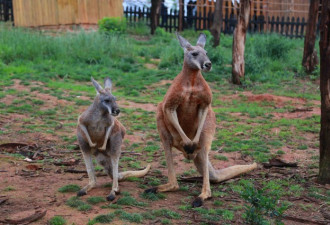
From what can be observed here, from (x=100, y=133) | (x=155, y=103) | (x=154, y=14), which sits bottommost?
(x=155, y=103)

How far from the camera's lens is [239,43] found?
34.8 ft

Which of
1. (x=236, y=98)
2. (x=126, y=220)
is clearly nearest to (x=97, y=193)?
(x=126, y=220)

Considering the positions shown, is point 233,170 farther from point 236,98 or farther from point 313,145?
point 236,98

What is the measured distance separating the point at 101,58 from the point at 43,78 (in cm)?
219

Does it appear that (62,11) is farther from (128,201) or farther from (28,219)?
(28,219)

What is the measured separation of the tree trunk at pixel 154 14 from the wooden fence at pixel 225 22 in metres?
1.17

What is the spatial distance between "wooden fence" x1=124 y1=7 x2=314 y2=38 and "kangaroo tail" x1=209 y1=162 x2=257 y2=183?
12.4 metres

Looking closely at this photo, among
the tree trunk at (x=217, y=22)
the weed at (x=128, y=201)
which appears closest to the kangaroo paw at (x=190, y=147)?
the weed at (x=128, y=201)

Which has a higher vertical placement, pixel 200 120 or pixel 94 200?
pixel 200 120

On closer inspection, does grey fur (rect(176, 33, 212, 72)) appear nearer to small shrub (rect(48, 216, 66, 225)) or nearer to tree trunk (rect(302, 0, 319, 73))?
small shrub (rect(48, 216, 66, 225))

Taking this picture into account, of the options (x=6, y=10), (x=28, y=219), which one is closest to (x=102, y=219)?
(x=28, y=219)

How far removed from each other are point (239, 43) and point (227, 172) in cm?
587

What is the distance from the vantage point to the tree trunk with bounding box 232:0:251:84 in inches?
409

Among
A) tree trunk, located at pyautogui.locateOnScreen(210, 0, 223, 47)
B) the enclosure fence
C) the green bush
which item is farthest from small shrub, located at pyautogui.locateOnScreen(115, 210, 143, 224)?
the enclosure fence
